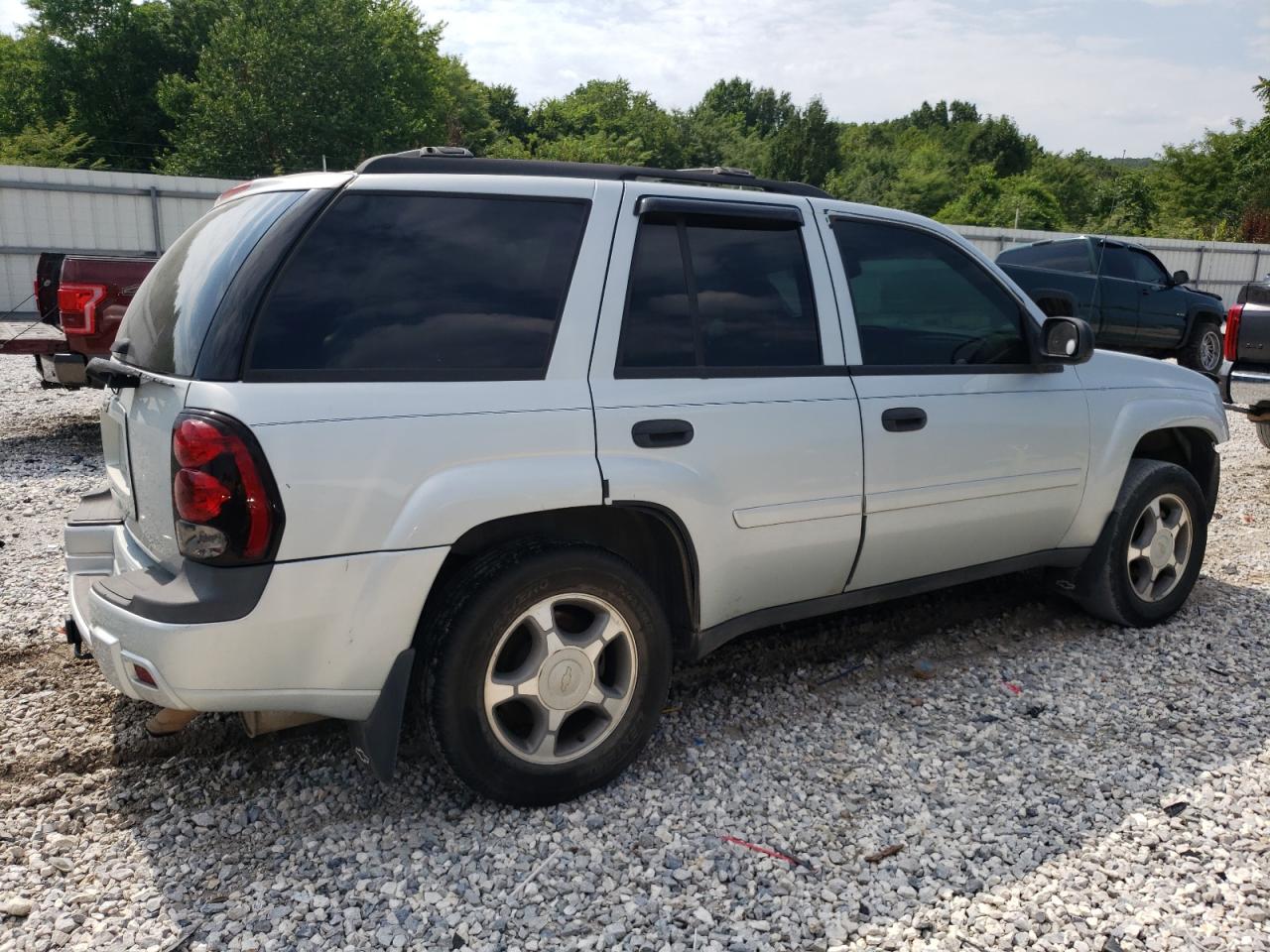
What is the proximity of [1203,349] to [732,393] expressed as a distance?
14754 millimetres

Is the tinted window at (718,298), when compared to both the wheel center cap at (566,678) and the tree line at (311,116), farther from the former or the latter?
the tree line at (311,116)

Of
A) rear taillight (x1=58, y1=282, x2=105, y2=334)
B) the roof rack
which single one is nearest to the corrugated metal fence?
rear taillight (x1=58, y1=282, x2=105, y2=334)

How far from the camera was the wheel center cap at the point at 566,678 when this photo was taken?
9.67ft

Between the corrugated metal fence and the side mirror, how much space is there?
19570 millimetres

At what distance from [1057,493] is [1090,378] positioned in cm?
55

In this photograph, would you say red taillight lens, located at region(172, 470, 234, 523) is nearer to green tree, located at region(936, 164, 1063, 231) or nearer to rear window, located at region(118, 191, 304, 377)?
rear window, located at region(118, 191, 304, 377)

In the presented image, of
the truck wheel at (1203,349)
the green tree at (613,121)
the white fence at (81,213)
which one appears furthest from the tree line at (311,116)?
the truck wheel at (1203,349)

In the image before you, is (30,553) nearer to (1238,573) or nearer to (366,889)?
(366,889)

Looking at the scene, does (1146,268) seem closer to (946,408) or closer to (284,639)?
(946,408)

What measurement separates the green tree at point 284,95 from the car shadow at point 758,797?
3880 cm

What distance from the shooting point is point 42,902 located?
8.37 feet

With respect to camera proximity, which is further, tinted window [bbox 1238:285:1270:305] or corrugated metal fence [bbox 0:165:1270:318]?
corrugated metal fence [bbox 0:165:1270:318]

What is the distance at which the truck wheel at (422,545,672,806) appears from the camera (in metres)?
2.79

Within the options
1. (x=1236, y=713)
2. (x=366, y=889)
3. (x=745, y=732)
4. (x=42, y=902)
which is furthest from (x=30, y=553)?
(x=1236, y=713)
